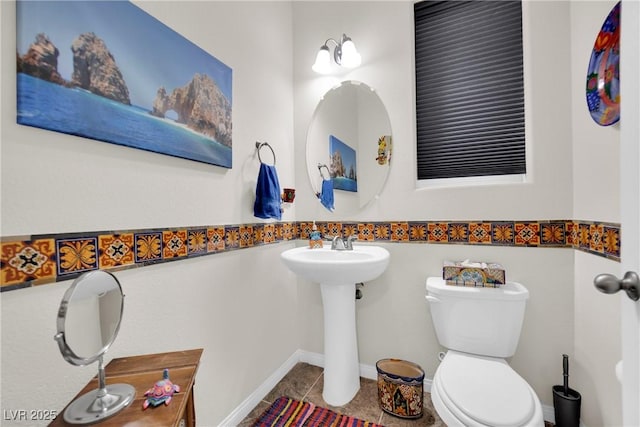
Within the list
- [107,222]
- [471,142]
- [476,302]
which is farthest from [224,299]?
[471,142]

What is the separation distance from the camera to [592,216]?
1.19m

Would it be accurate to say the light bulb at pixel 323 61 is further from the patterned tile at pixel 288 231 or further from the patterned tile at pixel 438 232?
the patterned tile at pixel 438 232

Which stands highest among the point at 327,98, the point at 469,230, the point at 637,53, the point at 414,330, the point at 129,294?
the point at 327,98

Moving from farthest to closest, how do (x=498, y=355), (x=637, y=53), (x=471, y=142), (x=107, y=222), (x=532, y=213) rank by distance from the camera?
(x=471, y=142) < (x=532, y=213) < (x=498, y=355) < (x=107, y=222) < (x=637, y=53)

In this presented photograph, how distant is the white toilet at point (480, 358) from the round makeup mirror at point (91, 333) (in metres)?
1.10

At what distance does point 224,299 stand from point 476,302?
1.28 metres

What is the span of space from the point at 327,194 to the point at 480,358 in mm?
1285

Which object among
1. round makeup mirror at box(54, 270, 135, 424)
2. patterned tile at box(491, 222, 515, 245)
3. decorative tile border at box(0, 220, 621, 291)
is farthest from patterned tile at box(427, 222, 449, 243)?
round makeup mirror at box(54, 270, 135, 424)

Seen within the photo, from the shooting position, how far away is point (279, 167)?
188 cm

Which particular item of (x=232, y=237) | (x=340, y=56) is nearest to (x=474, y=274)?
(x=232, y=237)

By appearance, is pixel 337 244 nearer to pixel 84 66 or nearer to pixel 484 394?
pixel 484 394

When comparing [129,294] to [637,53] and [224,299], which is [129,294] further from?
[637,53]

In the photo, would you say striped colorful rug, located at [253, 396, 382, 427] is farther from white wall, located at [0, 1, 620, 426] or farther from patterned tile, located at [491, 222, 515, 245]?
patterned tile, located at [491, 222, 515, 245]

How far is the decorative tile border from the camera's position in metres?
0.75
